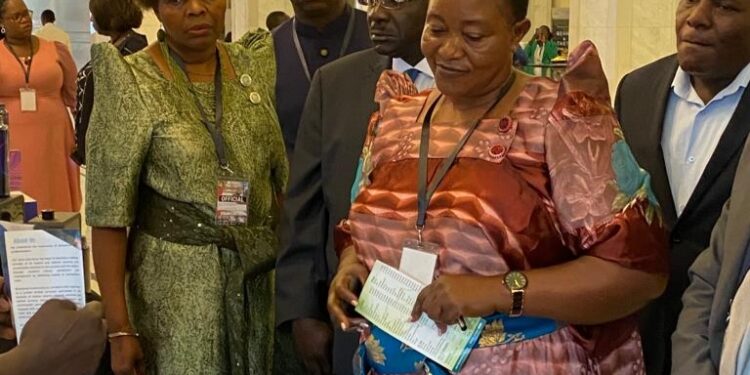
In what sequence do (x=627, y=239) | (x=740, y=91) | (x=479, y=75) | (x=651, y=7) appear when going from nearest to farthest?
(x=627, y=239), (x=479, y=75), (x=740, y=91), (x=651, y=7)

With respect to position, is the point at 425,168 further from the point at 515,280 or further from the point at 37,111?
the point at 37,111

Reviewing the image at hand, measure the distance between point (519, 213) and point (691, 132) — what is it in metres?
0.81

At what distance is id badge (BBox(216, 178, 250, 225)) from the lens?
98.2 inches

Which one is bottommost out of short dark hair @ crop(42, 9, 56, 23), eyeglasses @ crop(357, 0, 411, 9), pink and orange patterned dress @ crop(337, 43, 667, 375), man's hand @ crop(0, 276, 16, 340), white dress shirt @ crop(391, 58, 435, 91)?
man's hand @ crop(0, 276, 16, 340)

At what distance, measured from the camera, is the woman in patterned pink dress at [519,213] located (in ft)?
5.48

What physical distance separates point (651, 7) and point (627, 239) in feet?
18.8

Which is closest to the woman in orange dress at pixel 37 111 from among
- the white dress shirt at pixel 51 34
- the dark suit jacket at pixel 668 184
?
the dark suit jacket at pixel 668 184

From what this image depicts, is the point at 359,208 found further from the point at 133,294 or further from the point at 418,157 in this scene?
the point at 133,294

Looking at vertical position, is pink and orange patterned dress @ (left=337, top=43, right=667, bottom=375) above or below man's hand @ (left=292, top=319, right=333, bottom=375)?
above

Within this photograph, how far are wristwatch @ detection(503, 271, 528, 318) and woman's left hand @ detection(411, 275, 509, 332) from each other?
0.01 metres

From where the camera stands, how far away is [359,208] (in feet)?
6.18

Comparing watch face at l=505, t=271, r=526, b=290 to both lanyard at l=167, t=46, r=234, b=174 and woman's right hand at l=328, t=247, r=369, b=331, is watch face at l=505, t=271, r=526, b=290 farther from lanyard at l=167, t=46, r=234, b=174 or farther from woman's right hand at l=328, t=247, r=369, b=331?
lanyard at l=167, t=46, r=234, b=174

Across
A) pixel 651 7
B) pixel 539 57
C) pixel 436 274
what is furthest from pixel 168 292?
pixel 539 57

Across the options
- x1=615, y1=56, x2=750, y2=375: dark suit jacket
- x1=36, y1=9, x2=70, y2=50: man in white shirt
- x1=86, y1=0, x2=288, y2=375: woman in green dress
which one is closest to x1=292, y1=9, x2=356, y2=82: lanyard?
x1=86, y1=0, x2=288, y2=375: woman in green dress
